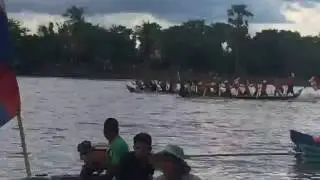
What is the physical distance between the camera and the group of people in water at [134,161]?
6309 millimetres

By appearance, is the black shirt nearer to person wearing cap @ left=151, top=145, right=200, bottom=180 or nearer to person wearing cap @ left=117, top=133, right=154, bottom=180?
person wearing cap @ left=117, top=133, right=154, bottom=180

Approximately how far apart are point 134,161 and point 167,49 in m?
143

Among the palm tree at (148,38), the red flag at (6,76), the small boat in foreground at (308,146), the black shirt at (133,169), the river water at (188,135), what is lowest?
the river water at (188,135)

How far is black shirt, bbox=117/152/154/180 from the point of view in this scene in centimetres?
855

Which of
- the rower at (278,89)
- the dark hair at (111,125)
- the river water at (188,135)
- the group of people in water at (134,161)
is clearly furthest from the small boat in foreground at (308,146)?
the rower at (278,89)

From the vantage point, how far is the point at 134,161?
8.58 m

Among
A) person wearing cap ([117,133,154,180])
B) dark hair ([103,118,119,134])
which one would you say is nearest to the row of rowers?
dark hair ([103,118,119,134])

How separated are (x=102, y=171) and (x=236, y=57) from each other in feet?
446

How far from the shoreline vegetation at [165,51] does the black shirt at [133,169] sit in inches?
4728

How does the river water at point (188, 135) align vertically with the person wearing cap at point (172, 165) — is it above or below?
below

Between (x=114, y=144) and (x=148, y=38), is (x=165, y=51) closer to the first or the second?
(x=148, y=38)

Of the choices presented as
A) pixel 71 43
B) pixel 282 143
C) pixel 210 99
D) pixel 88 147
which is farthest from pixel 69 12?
pixel 88 147

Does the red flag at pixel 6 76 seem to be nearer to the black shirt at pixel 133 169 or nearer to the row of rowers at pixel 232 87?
the black shirt at pixel 133 169

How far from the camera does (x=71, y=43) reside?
170375 mm
